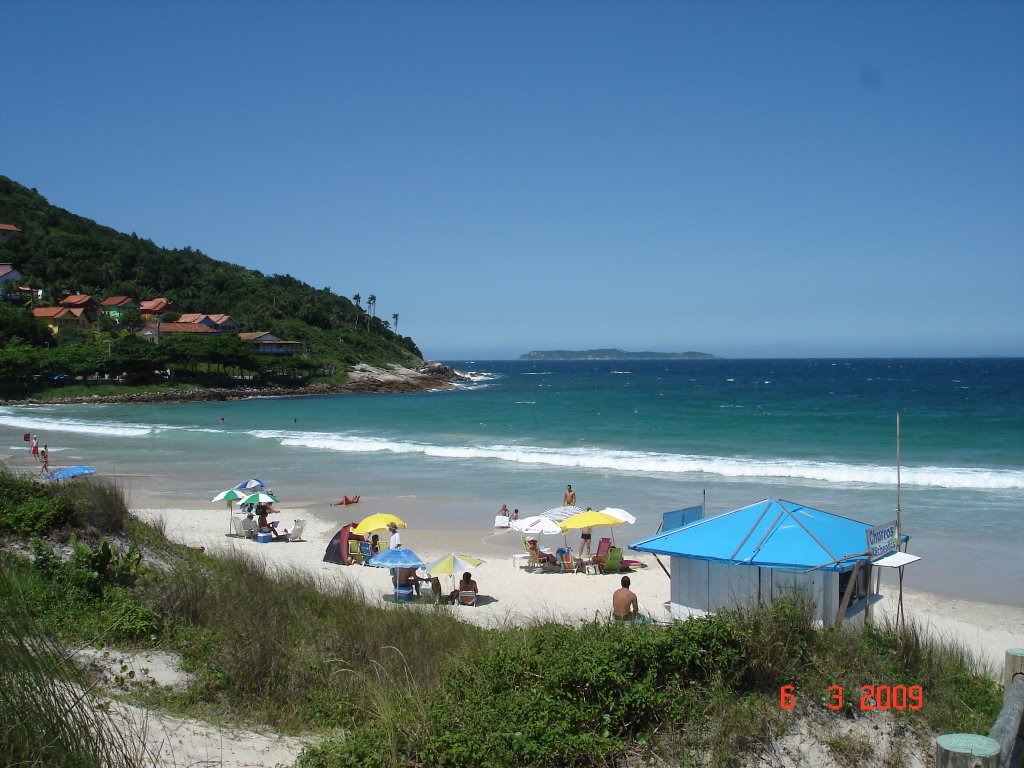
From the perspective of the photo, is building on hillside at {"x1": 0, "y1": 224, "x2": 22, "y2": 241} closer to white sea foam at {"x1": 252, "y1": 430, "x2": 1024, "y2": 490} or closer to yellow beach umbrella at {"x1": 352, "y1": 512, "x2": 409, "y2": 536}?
white sea foam at {"x1": 252, "y1": 430, "x2": 1024, "y2": 490}

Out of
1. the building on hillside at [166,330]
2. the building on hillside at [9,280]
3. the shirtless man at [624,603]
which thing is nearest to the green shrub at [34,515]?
the shirtless man at [624,603]

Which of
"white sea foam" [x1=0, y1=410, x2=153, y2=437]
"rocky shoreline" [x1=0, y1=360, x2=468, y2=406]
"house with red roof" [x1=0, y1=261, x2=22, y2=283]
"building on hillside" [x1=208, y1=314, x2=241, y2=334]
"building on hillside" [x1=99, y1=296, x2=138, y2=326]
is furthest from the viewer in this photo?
→ "building on hillside" [x1=208, y1=314, x2=241, y2=334]

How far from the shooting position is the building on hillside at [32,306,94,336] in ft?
284

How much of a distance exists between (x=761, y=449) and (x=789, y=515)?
25.7 metres

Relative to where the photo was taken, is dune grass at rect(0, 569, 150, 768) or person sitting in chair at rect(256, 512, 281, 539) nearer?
dune grass at rect(0, 569, 150, 768)

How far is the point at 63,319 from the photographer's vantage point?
88875 millimetres

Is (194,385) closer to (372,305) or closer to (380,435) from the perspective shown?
(380,435)

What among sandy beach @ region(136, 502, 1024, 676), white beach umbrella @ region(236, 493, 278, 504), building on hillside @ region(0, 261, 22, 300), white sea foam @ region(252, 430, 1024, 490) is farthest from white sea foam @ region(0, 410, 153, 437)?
building on hillside @ region(0, 261, 22, 300)

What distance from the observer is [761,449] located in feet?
115

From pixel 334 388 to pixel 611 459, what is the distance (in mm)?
59077

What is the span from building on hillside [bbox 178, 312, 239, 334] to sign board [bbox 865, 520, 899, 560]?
326ft

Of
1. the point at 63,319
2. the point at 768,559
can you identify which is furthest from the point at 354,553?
the point at 63,319

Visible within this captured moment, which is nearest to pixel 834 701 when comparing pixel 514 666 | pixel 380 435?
pixel 514 666
